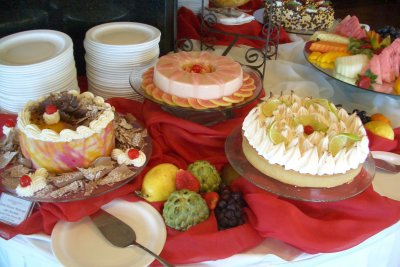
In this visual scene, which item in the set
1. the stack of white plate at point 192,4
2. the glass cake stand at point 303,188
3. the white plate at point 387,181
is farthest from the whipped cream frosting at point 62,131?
the stack of white plate at point 192,4

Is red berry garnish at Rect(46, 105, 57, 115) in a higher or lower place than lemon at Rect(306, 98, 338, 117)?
higher

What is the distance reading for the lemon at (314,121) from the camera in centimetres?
108

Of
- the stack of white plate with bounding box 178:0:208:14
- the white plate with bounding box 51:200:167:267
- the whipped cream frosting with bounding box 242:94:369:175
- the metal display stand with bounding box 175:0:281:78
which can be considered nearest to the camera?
the white plate with bounding box 51:200:167:267

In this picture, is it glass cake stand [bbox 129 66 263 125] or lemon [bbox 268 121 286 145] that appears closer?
lemon [bbox 268 121 286 145]

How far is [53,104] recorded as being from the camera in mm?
1073

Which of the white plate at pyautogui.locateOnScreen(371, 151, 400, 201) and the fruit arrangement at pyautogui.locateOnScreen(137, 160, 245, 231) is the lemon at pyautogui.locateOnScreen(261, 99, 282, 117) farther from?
the white plate at pyautogui.locateOnScreen(371, 151, 400, 201)

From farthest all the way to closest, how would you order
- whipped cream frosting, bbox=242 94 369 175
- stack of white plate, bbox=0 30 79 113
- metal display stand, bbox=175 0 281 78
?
metal display stand, bbox=175 0 281 78 < stack of white plate, bbox=0 30 79 113 < whipped cream frosting, bbox=242 94 369 175

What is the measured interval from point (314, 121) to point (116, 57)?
67cm

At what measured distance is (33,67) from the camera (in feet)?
3.92

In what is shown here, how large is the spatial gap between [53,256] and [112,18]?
1.04 metres

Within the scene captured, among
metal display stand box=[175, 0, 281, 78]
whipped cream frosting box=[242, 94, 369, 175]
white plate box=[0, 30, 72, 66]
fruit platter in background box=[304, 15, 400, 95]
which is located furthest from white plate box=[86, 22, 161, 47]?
fruit platter in background box=[304, 15, 400, 95]

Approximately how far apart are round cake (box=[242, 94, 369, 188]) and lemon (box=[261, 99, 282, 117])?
0.01 metres

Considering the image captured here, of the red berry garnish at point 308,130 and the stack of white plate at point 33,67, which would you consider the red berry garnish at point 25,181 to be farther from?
the red berry garnish at point 308,130

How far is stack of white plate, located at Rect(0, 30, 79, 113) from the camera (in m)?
1.20
